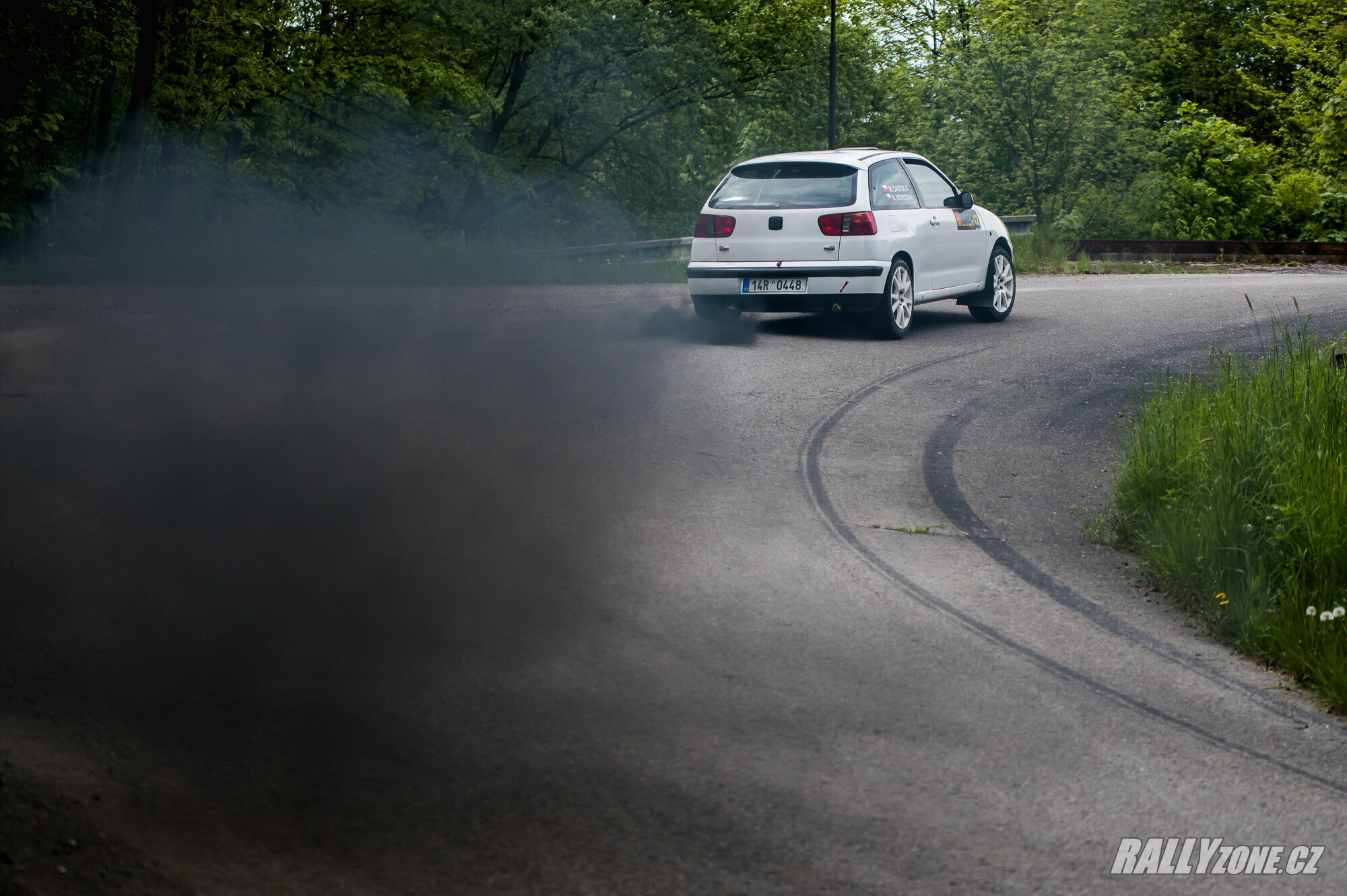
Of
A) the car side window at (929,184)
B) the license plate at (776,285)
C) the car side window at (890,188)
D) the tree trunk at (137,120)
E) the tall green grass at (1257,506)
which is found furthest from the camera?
the tree trunk at (137,120)

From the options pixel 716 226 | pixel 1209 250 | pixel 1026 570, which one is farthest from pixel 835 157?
pixel 1209 250

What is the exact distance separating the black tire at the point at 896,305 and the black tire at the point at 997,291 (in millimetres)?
1729

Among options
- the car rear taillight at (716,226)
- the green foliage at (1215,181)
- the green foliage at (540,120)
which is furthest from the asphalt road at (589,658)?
the green foliage at (1215,181)

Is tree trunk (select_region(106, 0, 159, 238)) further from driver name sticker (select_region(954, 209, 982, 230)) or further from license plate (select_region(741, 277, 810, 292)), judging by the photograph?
driver name sticker (select_region(954, 209, 982, 230))

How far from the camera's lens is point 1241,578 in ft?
17.8

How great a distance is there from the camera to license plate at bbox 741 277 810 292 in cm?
1267

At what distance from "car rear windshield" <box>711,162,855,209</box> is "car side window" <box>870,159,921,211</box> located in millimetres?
247

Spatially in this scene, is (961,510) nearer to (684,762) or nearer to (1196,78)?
(684,762)

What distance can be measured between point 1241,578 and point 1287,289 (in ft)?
49.5

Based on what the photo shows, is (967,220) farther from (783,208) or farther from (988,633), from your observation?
(988,633)

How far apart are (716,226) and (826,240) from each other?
1159 mm

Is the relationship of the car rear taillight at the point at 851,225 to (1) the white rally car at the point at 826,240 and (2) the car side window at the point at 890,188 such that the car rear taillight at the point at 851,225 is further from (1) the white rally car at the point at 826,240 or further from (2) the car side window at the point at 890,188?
(2) the car side window at the point at 890,188

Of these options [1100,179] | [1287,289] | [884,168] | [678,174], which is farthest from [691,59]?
[884,168]

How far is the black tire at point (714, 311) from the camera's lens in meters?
13.4
